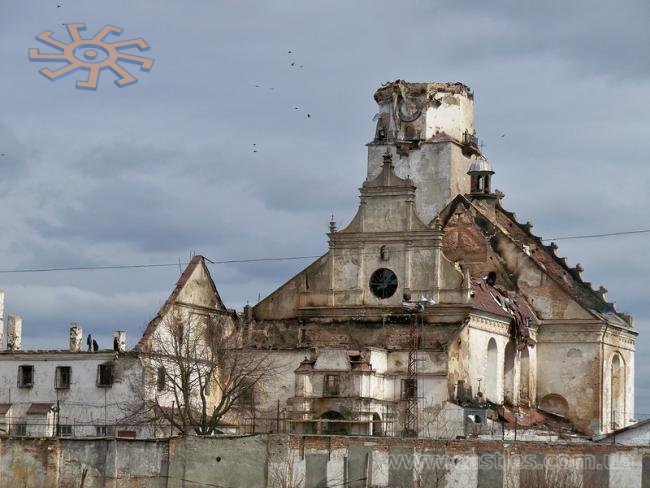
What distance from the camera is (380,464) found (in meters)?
63.7

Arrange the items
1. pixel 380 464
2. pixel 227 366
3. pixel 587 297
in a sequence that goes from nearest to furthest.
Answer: pixel 380 464 → pixel 227 366 → pixel 587 297

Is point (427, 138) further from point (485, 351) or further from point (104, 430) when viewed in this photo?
point (104, 430)

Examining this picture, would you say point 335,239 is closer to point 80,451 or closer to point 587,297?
point 587,297

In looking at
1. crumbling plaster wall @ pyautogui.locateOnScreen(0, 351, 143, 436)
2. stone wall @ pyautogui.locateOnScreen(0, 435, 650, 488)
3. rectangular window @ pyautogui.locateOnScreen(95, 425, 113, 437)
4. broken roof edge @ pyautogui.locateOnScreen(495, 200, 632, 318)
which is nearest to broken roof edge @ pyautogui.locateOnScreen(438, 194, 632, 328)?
broken roof edge @ pyautogui.locateOnScreen(495, 200, 632, 318)

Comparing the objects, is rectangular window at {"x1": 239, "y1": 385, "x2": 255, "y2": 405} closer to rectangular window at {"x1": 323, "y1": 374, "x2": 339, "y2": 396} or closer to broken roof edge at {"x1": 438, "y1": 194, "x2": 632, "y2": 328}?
rectangular window at {"x1": 323, "y1": 374, "x2": 339, "y2": 396}

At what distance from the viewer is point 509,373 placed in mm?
85625

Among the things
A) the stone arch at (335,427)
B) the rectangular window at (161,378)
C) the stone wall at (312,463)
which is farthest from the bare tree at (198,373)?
the stone wall at (312,463)

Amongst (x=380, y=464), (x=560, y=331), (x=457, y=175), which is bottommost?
(x=380, y=464)

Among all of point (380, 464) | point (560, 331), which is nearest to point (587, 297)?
point (560, 331)

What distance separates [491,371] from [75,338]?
18.8m

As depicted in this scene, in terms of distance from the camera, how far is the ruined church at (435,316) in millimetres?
78500

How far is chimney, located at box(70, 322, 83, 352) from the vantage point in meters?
79.7

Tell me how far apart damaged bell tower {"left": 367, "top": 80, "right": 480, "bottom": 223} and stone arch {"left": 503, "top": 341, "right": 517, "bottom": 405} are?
10512 mm

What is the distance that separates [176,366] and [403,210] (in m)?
13.0
